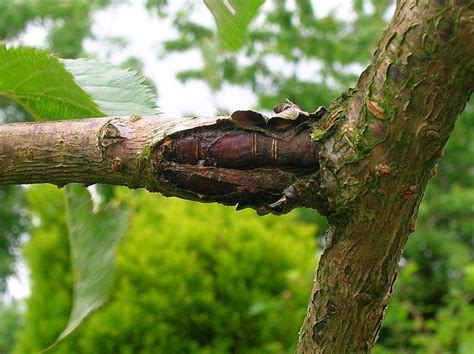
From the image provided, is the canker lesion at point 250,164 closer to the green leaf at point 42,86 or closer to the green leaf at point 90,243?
the green leaf at point 42,86

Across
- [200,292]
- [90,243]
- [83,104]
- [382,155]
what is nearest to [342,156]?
[382,155]

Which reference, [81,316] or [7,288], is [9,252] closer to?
[7,288]

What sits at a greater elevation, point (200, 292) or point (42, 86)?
point (200, 292)

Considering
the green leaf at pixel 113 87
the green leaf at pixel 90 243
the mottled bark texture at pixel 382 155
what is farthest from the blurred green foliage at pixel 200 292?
the mottled bark texture at pixel 382 155

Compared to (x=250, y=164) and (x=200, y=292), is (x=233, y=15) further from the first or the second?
(x=200, y=292)

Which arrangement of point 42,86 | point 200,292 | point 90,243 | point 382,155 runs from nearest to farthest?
point 382,155 → point 42,86 → point 90,243 → point 200,292

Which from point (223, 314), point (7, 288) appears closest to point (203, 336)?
point (223, 314)
